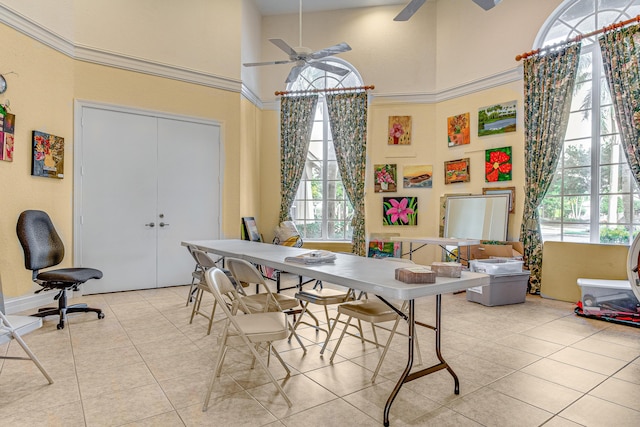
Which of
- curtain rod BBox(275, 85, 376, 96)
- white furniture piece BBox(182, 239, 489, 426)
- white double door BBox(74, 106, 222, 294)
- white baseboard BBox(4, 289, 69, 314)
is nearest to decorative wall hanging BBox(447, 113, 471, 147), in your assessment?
curtain rod BBox(275, 85, 376, 96)

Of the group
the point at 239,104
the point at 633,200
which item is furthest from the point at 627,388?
the point at 239,104

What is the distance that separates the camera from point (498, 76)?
6016mm

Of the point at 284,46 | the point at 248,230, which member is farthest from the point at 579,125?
the point at 248,230

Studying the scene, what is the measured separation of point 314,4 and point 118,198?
16.4ft

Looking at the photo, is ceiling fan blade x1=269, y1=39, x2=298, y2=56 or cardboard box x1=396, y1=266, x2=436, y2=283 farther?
ceiling fan blade x1=269, y1=39, x2=298, y2=56

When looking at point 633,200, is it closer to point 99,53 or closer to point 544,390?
point 544,390

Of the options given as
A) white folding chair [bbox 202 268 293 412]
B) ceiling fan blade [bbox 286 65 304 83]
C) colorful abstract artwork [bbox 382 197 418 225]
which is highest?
ceiling fan blade [bbox 286 65 304 83]

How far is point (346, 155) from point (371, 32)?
2420 millimetres

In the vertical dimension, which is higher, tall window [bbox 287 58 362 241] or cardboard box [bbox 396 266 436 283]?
tall window [bbox 287 58 362 241]

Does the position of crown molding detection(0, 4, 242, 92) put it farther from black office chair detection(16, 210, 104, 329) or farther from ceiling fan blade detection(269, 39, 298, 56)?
black office chair detection(16, 210, 104, 329)

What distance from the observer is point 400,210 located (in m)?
7.02

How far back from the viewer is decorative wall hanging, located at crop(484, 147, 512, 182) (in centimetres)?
588

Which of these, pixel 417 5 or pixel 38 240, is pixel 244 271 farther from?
pixel 417 5

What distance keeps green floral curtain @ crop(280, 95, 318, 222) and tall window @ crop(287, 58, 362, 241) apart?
228 mm
